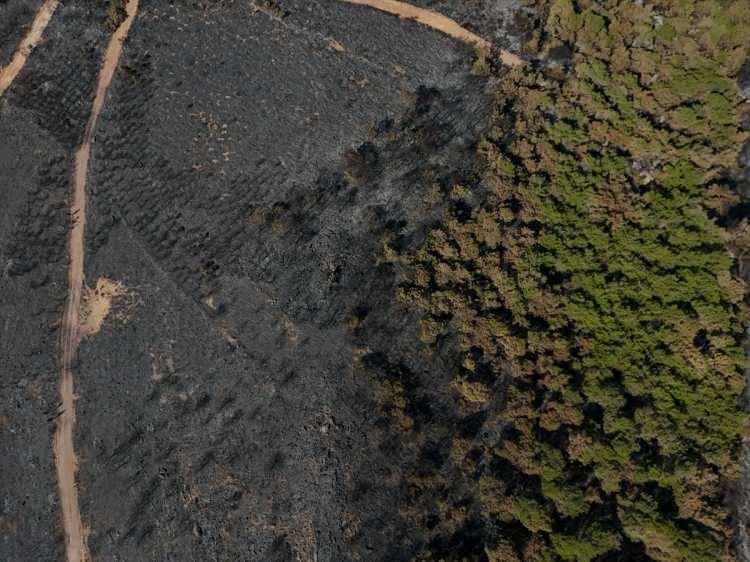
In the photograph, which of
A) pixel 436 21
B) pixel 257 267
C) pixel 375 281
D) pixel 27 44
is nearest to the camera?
pixel 375 281

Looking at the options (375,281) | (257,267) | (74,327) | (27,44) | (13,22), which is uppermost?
(13,22)

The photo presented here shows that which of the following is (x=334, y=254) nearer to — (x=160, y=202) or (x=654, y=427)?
(x=160, y=202)

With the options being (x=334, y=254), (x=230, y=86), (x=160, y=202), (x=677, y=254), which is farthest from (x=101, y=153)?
(x=677, y=254)

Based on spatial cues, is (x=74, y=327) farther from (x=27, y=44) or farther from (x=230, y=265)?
(x=27, y=44)

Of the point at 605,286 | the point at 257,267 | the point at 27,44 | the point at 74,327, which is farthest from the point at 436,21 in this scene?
the point at 74,327

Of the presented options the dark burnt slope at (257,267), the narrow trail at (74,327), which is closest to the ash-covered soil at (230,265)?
the dark burnt slope at (257,267)

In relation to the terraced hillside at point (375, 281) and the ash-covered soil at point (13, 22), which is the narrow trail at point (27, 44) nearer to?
the terraced hillside at point (375, 281)
